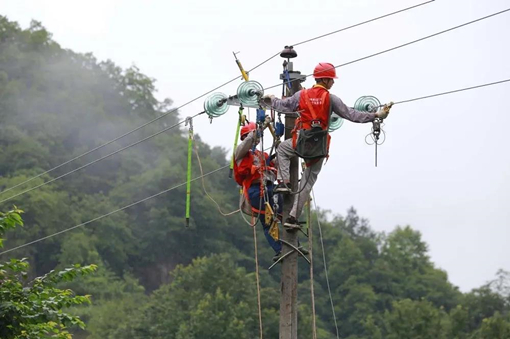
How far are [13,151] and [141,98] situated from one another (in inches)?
1056

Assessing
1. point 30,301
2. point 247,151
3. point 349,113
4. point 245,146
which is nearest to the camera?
point 349,113

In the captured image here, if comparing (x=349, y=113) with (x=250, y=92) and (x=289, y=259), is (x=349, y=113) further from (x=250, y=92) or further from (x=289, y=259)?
(x=289, y=259)

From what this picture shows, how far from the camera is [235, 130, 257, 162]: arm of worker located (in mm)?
16531

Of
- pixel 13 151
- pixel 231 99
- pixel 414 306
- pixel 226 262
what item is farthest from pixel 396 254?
pixel 231 99

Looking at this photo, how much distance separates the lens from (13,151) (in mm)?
111125

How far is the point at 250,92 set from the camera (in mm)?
16234

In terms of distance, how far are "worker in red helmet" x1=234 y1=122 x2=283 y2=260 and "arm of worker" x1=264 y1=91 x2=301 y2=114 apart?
0.78 metres

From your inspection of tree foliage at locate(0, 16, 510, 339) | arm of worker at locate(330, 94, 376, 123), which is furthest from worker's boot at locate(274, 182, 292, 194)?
tree foliage at locate(0, 16, 510, 339)

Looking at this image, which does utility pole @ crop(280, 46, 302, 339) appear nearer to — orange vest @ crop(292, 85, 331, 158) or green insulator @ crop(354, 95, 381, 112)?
orange vest @ crop(292, 85, 331, 158)

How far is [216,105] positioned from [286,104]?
5.80 ft

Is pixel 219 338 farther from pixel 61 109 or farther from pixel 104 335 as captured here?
pixel 61 109

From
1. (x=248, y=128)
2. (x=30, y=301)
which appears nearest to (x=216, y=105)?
(x=248, y=128)

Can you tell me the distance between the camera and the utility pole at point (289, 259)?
1546cm

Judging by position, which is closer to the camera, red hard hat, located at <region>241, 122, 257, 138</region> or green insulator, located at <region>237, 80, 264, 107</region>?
green insulator, located at <region>237, 80, 264, 107</region>
